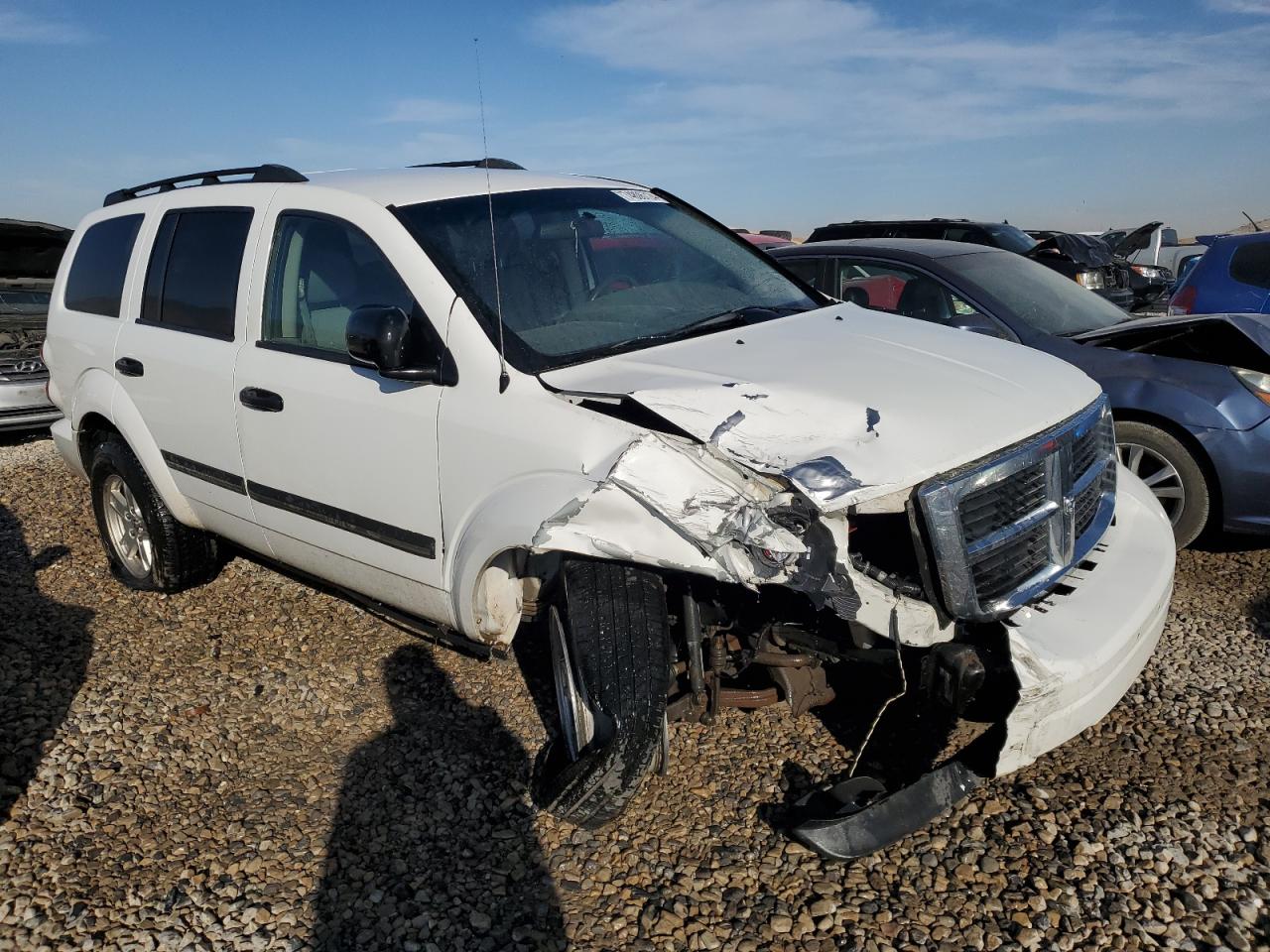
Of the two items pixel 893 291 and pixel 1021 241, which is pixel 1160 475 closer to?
pixel 893 291

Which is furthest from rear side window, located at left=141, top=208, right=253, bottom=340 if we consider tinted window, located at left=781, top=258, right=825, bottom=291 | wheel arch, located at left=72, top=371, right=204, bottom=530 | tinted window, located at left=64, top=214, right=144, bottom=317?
tinted window, located at left=781, top=258, right=825, bottom=291

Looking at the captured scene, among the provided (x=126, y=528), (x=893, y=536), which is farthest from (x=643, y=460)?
(x=126, y=528)

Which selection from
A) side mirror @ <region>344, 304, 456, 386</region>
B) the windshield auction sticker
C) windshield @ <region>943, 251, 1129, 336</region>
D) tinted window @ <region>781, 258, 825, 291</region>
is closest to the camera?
side mirror @ <region>344, 304, 456, 386</region>

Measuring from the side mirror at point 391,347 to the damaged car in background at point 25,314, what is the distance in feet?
23.7

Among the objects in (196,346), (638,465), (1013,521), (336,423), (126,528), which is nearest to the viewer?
(638,465)

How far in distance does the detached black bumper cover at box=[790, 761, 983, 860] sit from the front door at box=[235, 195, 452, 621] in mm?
1468

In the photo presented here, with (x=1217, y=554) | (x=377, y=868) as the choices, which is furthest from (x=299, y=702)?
(x=1217, y=554)

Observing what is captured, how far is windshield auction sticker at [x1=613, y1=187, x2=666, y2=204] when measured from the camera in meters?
4.04

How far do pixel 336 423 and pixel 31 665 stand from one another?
2.04 meters

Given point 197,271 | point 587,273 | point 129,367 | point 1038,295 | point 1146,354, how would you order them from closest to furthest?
point 587,273 → point 197,271 → point 129,367 → point 1146,354 → point 1038,295

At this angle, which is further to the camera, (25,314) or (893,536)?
(25,314)

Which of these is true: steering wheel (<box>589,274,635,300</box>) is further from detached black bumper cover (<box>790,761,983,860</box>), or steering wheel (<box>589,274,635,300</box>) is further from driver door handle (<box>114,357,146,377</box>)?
driver door handle (<box>114,357,146,377</box>)

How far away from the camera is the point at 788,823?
2.84 meters

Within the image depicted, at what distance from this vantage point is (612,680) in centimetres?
275
